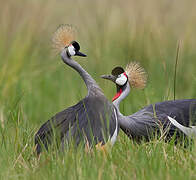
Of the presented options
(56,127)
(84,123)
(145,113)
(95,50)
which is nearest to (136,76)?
(145,113)

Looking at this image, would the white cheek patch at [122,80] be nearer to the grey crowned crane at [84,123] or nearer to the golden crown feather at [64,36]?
the grey crowned crane at [84,123]

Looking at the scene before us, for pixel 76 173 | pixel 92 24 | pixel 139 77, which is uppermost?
pixel 92 24

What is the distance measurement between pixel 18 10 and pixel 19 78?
84 cm

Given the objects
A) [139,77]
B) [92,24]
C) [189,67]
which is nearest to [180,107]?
[139,77]

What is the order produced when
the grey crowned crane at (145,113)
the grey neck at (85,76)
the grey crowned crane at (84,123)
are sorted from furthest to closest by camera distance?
the grey crowned crane at (145,113) < the grey neck at (85,76) < the grey crowned crane at (84,123)

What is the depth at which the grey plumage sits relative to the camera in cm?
354

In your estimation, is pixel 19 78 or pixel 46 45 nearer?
pixel 19 78

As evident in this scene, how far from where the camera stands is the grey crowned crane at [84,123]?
3.53 meters

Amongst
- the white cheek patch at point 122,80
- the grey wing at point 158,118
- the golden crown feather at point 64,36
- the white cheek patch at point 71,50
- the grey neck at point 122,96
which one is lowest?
the grey wing at point 158,118

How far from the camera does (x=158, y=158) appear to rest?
322 centimetres

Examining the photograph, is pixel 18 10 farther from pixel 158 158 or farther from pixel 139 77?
pixel 158 158

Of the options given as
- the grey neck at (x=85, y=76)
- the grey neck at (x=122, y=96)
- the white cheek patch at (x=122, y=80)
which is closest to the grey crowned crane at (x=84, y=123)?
the grey neck at (x=85, y=76)

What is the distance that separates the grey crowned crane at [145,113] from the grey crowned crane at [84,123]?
294 millimetres

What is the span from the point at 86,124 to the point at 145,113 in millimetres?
704
